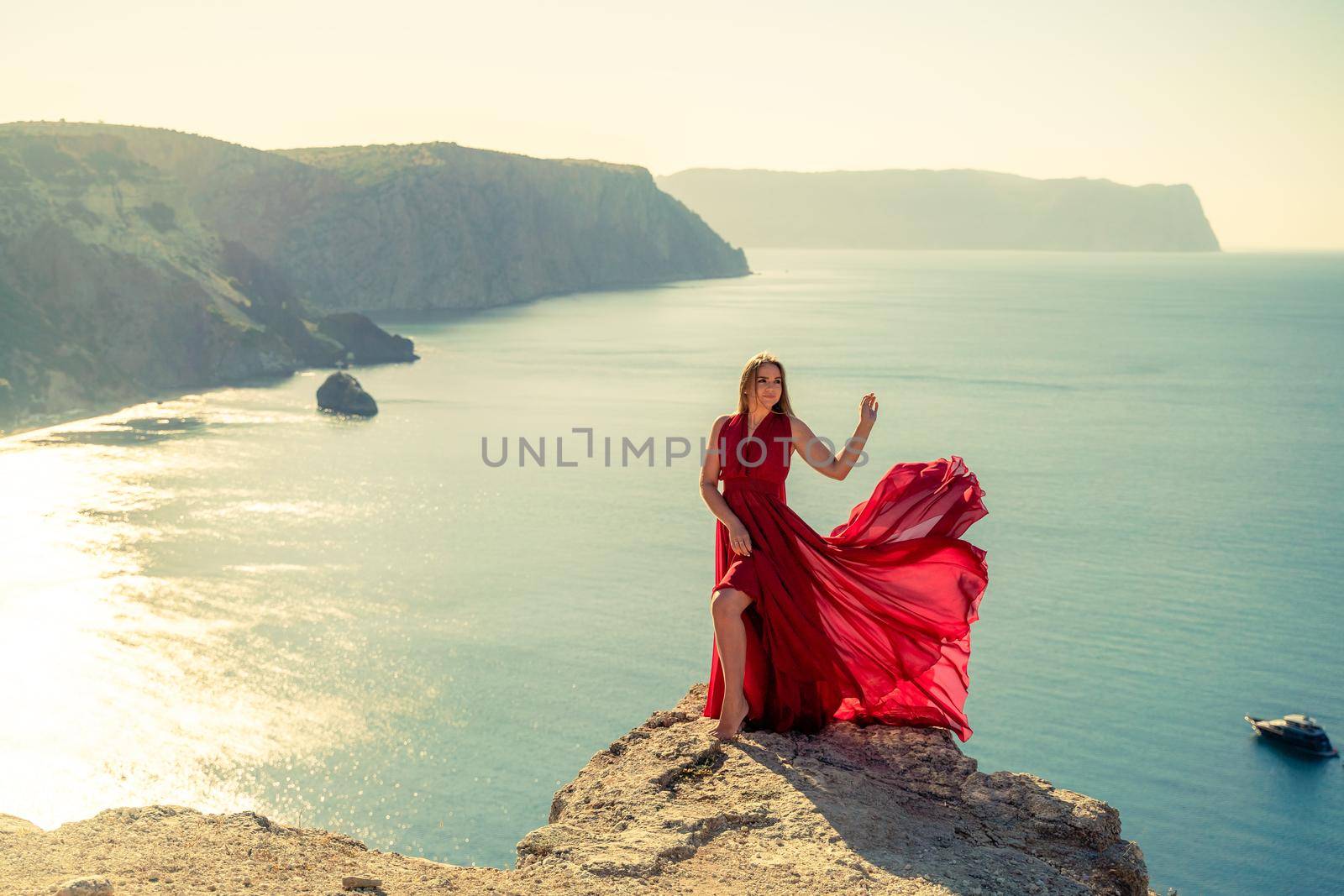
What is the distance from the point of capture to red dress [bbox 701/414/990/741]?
632 cm

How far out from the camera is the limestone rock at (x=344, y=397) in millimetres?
81250

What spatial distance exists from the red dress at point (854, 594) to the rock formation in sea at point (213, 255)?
82.9 m

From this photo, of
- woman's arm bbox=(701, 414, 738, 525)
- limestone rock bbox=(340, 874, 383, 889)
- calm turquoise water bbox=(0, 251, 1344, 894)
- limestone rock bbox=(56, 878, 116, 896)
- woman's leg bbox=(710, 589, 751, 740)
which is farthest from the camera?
calm turquoise water bbox=(0, 251, 1344, 894)

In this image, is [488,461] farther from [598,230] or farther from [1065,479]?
[598,230]

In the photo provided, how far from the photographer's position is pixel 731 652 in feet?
20.1

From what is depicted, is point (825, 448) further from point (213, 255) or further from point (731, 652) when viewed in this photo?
point (213, 255)

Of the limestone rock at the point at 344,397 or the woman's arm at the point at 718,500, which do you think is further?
the limestone rock at the point at 344,397

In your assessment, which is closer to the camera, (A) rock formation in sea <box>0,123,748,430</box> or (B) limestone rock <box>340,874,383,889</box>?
(B) limestone rock <box>340,874,383,889</box>

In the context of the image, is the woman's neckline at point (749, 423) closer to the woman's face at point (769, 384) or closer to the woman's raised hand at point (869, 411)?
the woman's face at point (769, 384)

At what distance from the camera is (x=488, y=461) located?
68.7 m

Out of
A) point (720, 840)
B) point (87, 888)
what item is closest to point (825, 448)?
point (720, 840)

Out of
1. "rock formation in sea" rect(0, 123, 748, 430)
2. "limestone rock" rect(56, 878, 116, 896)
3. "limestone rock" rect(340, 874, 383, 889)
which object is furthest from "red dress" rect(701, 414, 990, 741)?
"rock formation in sea" rect(0, 123, 748, 430)

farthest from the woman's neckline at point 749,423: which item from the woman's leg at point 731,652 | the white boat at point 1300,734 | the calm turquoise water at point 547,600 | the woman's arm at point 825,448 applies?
the white boat at point 1300,734

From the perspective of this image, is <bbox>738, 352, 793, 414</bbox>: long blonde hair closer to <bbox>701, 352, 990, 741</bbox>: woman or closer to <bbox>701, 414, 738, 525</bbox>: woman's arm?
<bbox>701, 352, 990, 741</bbox>: woman
